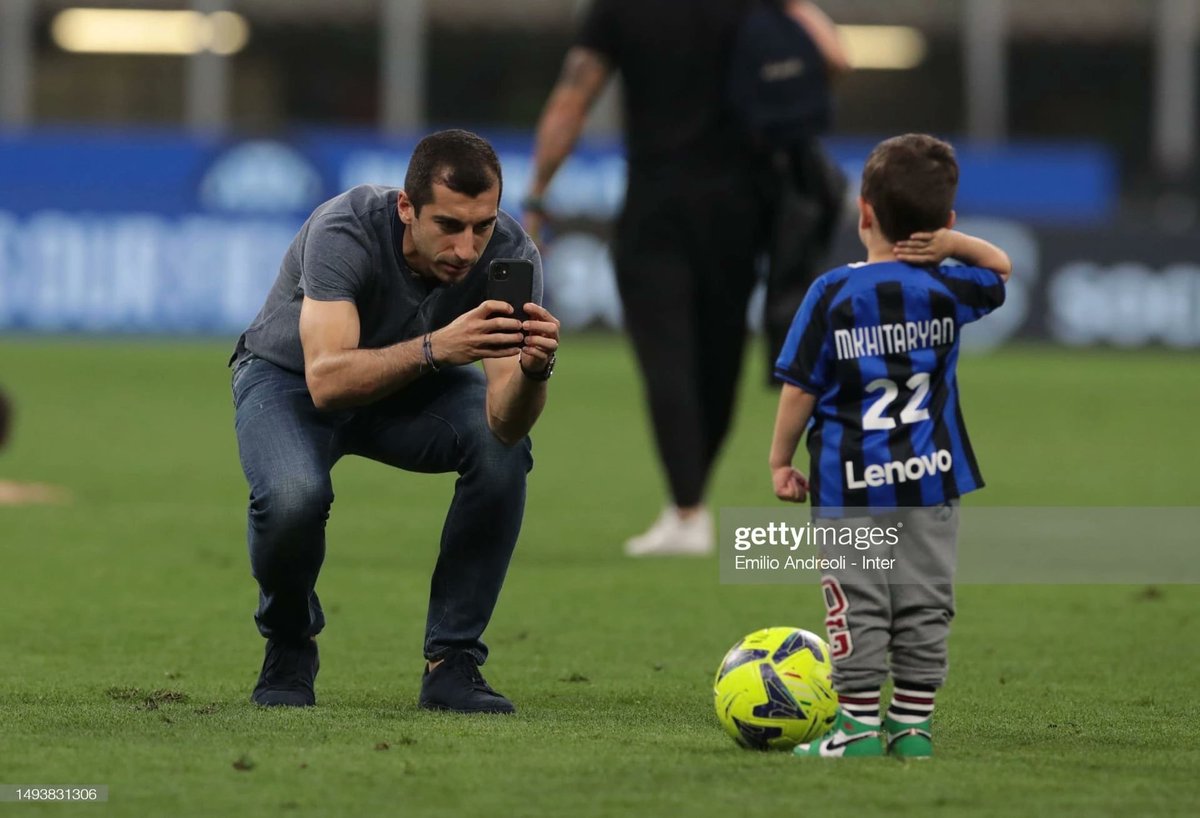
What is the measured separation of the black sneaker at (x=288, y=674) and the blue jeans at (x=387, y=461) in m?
0.03

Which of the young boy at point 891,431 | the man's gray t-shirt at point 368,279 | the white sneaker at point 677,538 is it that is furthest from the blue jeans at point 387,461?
the white sneaker at point 677,538

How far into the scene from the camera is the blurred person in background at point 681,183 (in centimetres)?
851

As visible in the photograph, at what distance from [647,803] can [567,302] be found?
637 inches

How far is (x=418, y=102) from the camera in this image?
1147 inches

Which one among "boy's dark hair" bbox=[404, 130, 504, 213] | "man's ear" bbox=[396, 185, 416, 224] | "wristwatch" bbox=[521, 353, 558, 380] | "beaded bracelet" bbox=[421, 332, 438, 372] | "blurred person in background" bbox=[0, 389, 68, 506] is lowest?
"blurred person in background" bbox=[0, 389, 68, 506]

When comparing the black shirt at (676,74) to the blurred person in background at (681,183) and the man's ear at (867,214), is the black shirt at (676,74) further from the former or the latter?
the man's ear at (867,214)

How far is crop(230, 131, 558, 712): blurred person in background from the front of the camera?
499 cm

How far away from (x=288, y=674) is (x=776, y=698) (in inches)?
48.9

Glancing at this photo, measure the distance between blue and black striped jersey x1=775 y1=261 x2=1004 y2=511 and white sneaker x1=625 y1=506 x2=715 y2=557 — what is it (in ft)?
12.3

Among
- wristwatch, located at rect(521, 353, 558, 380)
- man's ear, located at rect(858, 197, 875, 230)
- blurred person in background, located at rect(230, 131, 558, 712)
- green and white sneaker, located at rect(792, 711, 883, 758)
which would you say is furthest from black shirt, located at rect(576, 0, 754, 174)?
green and white sneaker, located at rect(792, 711, 883, 758)

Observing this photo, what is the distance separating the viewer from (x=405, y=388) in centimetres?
546

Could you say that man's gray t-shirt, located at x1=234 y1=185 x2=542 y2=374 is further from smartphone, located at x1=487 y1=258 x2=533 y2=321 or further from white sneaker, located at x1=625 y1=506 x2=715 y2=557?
white sneaker, located at x1=625 y1=506 x2=715 y2=557

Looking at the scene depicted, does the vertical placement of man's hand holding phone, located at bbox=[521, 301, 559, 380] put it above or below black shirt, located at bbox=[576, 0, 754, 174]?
below

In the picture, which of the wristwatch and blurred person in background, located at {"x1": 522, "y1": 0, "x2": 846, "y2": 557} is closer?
the wristwatch
